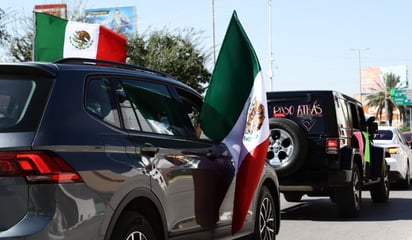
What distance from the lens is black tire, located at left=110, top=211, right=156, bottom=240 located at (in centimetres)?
441

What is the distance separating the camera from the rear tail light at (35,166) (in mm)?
3801

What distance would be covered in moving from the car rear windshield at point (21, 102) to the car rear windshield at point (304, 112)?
6.77 metres

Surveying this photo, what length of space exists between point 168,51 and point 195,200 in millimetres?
35019

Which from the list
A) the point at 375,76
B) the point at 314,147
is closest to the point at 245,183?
the point at 314,147

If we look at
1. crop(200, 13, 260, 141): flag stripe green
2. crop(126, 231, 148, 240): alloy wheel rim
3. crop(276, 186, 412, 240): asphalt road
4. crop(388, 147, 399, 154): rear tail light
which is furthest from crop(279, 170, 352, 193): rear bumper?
crop(126, 231, 148, 240): alloy wheel rim

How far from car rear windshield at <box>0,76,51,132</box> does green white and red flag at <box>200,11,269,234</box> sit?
2.26 metres

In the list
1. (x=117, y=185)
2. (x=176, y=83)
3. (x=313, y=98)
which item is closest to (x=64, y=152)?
(x=117, y=185)

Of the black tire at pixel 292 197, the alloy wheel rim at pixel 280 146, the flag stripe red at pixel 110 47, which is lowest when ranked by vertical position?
the black tire at pixel 292 197

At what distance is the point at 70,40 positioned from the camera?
33.0 feet

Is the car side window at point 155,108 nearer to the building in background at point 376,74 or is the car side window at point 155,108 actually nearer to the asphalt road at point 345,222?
the asphalt road at point 345,222

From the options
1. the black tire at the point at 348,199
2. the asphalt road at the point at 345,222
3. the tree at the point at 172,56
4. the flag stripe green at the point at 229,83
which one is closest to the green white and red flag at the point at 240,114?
the flag stripe green at the point at 229,83

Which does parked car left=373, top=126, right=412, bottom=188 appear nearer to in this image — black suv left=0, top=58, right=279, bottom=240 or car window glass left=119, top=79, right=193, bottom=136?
black suv left=0, top=58, right=279, bottom=240

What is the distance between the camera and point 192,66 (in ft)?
131

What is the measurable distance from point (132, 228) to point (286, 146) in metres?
5.92
